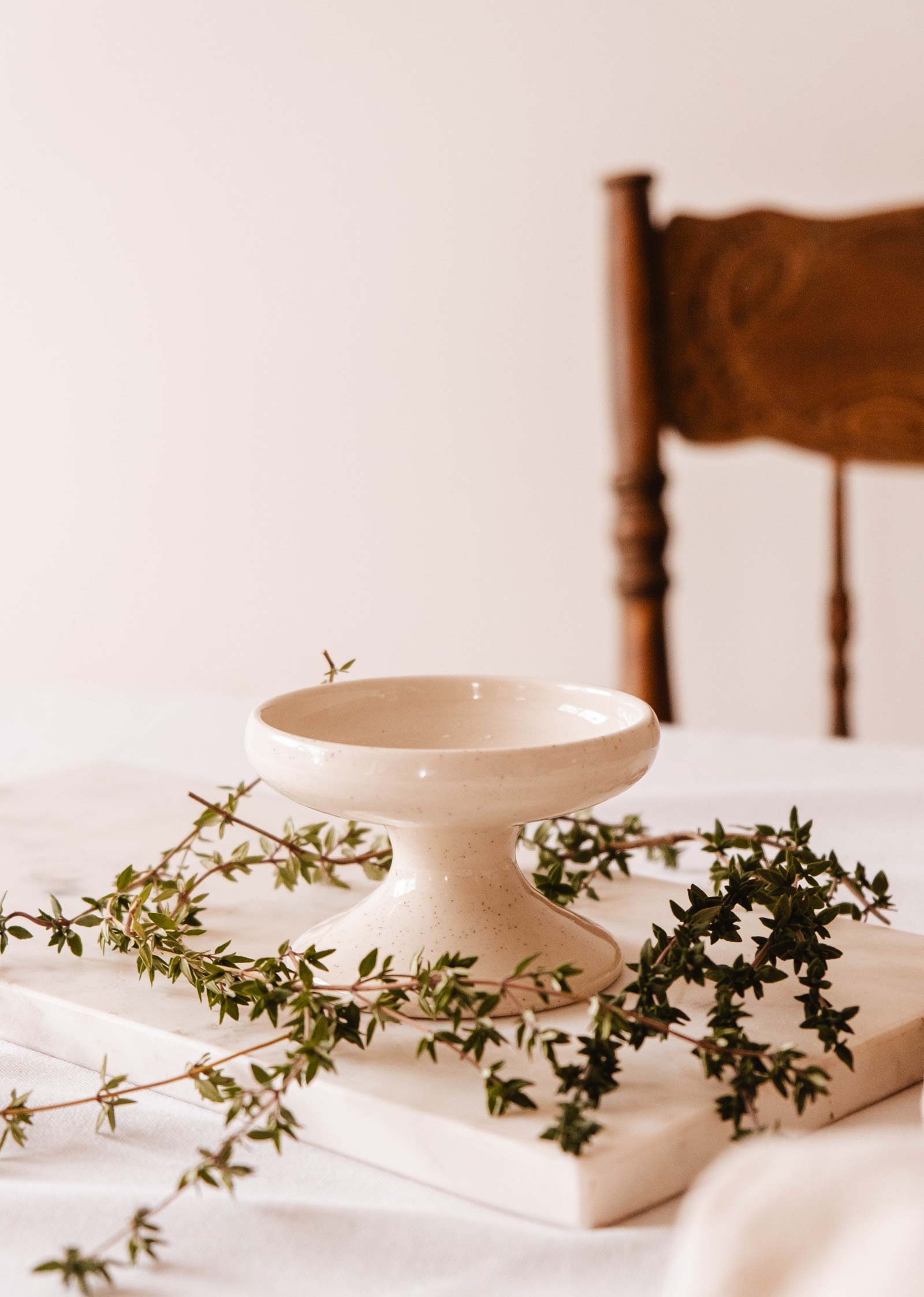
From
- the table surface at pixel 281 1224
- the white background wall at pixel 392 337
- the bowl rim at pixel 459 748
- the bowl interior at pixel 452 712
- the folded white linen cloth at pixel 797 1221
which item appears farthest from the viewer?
the white background wall at pixel 392 337

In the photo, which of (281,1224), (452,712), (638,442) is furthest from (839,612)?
(281,1224)

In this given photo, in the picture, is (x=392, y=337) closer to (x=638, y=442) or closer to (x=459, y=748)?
(x=638, y=442)

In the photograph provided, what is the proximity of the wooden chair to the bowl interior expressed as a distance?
0.77 meters

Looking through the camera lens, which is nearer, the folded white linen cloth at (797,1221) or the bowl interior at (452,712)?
the folded white linen cloth at (797,1221)

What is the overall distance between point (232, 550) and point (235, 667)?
0.22 metres

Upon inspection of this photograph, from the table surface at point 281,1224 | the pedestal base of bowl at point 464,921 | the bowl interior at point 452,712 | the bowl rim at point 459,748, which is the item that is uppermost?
the bowl rim at point 459,748

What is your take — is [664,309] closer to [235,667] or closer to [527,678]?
[527,678]

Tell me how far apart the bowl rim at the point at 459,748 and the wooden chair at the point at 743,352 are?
77 centimetres

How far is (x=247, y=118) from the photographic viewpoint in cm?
244

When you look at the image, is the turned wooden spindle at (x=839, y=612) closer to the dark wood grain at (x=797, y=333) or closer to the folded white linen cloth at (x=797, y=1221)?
the dark wood grain at (x=797, y=333)

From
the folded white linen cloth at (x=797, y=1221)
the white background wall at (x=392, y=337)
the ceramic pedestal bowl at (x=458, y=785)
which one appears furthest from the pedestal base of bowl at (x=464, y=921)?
the white background wall at (x=392, y=337)

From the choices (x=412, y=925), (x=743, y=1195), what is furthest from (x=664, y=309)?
(x=743, y=1195)

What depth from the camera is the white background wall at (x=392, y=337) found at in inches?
78.8

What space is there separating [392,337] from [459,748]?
187 centimetres
